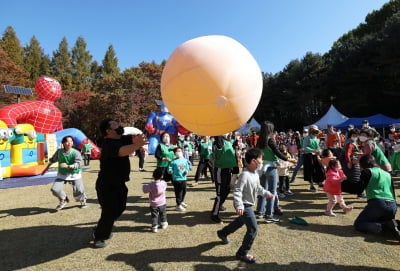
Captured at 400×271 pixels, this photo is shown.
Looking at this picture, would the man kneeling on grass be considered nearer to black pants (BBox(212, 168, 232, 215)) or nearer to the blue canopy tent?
black pants (BBox(212, 168, 232, 215))

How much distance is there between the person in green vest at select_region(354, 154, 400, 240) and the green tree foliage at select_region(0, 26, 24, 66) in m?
40.4

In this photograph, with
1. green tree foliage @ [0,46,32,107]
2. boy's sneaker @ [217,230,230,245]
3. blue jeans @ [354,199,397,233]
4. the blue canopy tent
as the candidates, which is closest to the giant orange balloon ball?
boy's sneaker @ [217,230,230,245]

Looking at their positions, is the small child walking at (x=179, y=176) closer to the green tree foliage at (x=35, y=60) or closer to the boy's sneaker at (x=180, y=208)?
the boy's sneaker at (x=180, y=208)

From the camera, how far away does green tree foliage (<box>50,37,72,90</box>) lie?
40234mm

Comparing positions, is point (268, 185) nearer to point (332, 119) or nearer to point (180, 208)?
point (180, 208)

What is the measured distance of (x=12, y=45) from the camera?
34562 millimetres

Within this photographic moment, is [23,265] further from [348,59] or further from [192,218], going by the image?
[348,59]

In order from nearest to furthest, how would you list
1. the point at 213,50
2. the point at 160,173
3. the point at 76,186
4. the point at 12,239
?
1. the point at 213,50
2. the point at 12,239
3. the point at 160,173
4. the point at 76,186

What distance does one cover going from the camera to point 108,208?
3611mm

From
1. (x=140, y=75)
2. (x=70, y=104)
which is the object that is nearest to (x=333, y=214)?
(x=140, y=75)

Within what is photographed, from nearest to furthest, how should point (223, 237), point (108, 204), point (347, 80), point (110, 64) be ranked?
point (108, 204) < point (223, 237) < point (347, 80) < point (110, 64)

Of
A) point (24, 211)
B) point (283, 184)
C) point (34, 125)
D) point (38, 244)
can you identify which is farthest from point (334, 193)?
point (34, 125)

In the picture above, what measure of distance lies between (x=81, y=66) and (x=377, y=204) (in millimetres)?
45151

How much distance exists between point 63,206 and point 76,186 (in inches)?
21.7
